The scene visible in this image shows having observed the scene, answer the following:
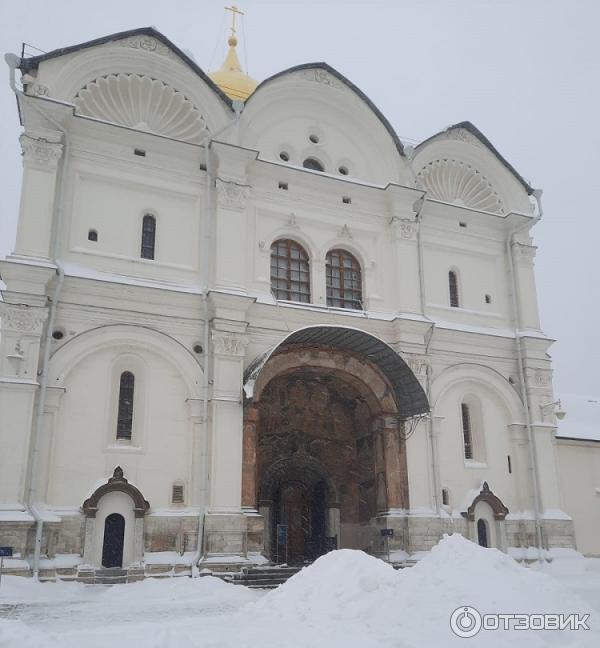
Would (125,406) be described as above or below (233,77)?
below

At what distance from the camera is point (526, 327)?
66.1 feet

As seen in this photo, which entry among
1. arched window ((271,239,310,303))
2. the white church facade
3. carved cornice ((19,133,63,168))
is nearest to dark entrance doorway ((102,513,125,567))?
the white church facade

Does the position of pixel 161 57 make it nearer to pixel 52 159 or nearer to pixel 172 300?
pixel 52 159

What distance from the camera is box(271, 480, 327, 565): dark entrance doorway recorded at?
1783 centimetres

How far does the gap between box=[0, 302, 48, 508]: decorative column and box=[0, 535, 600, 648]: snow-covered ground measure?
7.91 feet

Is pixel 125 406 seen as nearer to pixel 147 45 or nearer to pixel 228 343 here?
pixel 228 343

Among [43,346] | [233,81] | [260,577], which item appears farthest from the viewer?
[233,81]

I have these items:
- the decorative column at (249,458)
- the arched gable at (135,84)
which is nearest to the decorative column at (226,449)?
the decorative column at (249,458)

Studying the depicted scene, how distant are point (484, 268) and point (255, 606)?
46.2 ft

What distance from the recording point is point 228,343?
15.8 metres

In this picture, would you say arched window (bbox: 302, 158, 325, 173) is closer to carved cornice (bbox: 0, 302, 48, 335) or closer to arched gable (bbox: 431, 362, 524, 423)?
arched gable (bbox: 431, 362, 524, 423)

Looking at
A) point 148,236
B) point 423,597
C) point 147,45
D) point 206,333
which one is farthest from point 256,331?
point 423,597

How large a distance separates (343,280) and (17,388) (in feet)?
28.6

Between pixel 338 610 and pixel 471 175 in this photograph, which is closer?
pixel 338 610
